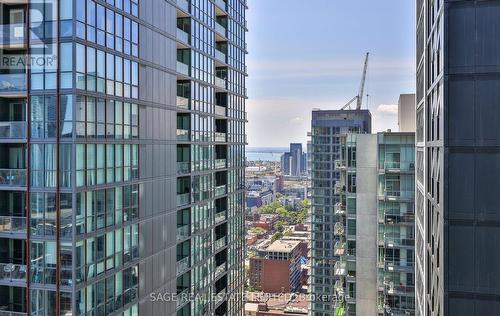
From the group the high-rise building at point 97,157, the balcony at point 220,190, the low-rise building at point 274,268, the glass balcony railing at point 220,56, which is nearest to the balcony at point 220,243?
the balcony at point 220,190

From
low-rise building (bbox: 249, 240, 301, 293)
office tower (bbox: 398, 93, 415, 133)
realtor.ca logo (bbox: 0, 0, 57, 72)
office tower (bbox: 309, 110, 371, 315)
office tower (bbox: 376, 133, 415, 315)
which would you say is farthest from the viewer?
low-rise building (bbox: 249, 240, 301, 293)

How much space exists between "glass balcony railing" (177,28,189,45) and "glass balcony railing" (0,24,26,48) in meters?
11.4

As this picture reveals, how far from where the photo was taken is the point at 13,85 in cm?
1975

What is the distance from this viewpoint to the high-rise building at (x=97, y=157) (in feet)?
62.3

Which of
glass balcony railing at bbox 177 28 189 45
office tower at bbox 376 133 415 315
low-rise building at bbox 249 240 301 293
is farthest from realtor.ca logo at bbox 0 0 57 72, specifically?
low-rise building at bbox 249 240 301 293

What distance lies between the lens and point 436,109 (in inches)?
504

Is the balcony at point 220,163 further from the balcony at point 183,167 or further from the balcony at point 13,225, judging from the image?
the balcony at point 13,225

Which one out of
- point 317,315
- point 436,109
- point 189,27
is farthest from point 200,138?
point 317,315

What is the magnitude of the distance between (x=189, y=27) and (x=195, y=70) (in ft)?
9.55

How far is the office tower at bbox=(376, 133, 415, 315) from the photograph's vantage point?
3155 cm

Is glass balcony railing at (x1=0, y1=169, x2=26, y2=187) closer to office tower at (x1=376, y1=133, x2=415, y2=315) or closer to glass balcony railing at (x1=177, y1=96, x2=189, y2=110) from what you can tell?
glass balcony railing at (x1=177, y1=96, x2=189, y2=110)

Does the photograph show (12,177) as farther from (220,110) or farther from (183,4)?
(220,110)

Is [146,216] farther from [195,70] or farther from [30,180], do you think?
[195,70]

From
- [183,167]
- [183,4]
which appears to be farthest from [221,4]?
[183,167]
